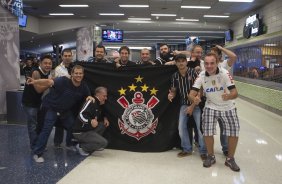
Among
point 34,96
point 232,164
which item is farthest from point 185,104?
point 34,96

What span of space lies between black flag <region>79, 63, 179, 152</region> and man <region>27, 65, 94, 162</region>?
0.64 metres

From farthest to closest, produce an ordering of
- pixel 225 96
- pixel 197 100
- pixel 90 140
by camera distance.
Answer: pixel 90 140, pixel 197 100, pixel 225 96

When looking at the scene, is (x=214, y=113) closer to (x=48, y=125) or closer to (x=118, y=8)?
(x=48, y=125)

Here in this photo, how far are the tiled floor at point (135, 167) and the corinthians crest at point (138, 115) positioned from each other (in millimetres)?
335

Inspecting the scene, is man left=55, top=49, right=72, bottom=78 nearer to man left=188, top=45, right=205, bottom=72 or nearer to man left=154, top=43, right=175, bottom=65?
man left=154, top=43, right=175, bottom=65

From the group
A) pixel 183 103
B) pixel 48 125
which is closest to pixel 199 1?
pixel 183 103

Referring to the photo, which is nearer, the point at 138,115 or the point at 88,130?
the point at 88,130

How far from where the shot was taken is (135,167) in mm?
3836

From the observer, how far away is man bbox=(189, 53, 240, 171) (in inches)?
148

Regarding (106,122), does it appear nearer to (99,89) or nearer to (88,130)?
(88,130)

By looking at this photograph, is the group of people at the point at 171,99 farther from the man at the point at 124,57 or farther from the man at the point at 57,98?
the man at the point at 124,57

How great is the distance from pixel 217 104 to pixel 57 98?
2099mm

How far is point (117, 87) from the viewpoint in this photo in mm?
4621

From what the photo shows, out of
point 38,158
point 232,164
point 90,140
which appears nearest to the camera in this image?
point 232,164
